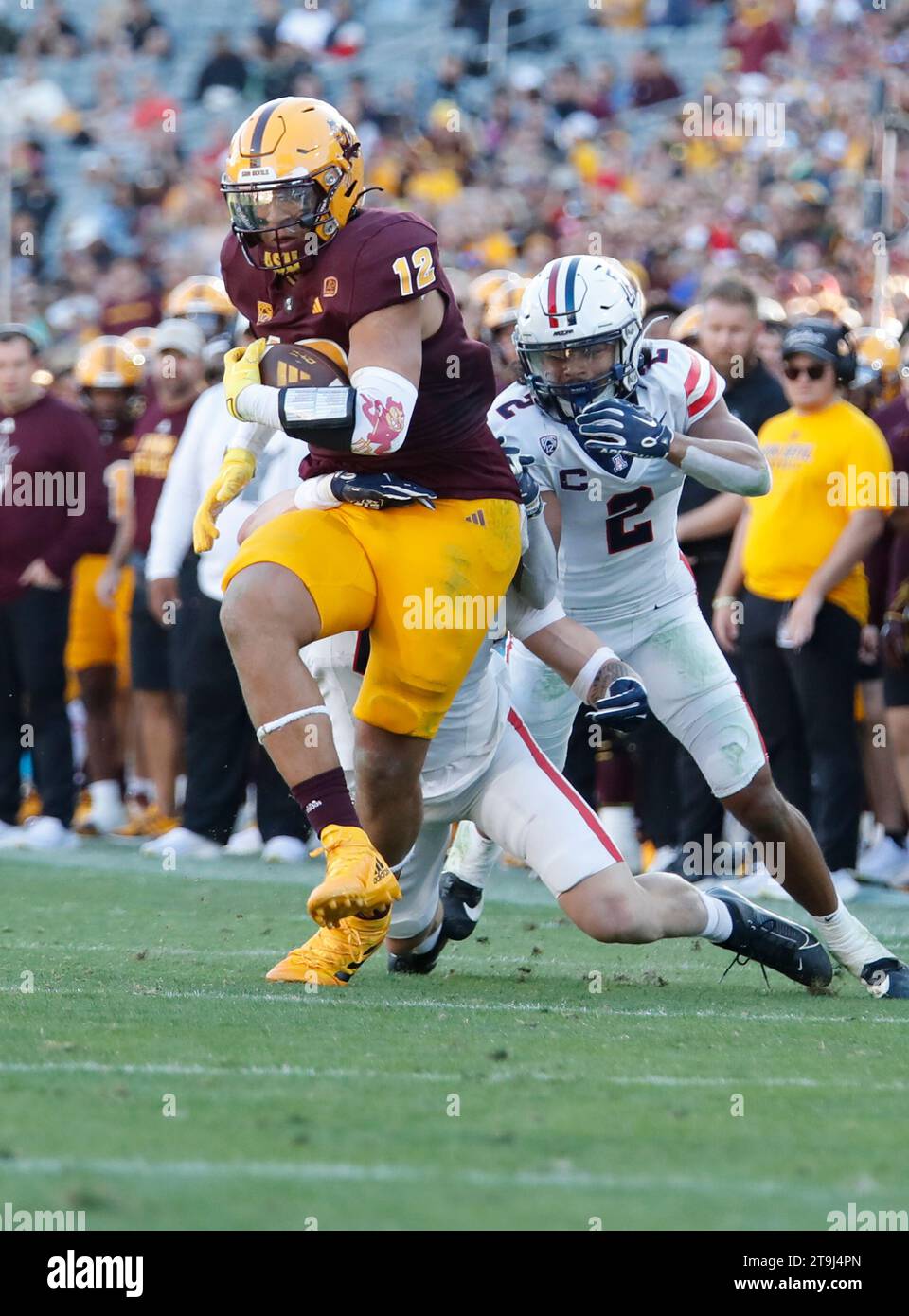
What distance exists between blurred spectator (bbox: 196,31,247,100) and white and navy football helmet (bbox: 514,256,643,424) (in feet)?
49.6

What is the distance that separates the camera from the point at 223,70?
2011cm

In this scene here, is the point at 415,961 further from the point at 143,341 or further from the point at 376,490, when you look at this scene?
the point at 143,341

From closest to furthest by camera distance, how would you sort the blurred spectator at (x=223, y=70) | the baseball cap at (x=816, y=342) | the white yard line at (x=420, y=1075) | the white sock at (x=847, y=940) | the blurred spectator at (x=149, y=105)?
the white yard line at (x=420, y=1075)
the white sock at (x=847, y=940)
the baseball cap at (x=816, y=342)
the blurred spectator at (x=149, y=105)
the blurred spectator at (x=223, y=70)

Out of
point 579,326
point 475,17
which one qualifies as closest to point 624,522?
point 579,326

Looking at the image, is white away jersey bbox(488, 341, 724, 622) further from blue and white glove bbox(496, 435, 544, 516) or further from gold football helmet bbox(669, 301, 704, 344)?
gold football helmet bbox(669, 301, 704, 344)

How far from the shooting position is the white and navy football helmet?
559 cm

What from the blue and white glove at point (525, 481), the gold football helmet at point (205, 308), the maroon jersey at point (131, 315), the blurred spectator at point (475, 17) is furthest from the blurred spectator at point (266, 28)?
the blue and white glove at point (525, 481)

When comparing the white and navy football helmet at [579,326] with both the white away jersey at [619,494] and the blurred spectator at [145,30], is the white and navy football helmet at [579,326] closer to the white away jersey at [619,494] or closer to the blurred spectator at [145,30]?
the white away jersey at [619,494]

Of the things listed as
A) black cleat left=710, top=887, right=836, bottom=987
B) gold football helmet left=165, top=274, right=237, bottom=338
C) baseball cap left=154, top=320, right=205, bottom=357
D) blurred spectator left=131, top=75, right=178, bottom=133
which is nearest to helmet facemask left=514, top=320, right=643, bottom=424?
black cleat left=710, top=887, right=836, bottom=987

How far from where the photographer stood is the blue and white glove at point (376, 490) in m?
5.21

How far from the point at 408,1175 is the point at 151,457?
7.35m

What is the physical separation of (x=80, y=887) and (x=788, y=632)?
289cm
